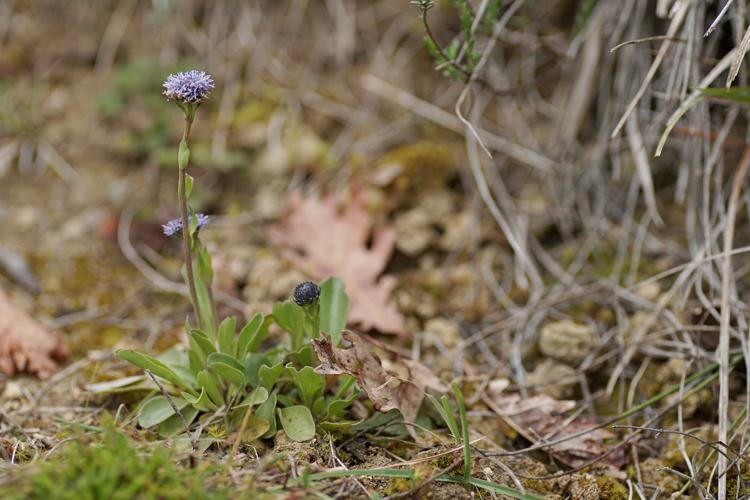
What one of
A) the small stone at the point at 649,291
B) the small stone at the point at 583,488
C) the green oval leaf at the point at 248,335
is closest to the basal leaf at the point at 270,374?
the green oval leaf at the point at 248,335

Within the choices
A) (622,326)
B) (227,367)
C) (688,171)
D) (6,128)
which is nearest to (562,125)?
(688,171)

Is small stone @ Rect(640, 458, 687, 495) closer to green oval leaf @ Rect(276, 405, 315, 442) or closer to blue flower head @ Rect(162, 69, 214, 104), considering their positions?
green oval leaf @ Rect(276, 405, 315, 442)

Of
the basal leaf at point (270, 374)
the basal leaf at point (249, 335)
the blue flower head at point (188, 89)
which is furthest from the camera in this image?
the basal leaf at point (249, 335)

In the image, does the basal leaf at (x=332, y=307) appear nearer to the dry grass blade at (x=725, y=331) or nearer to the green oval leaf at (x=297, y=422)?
the green oval leaf at (x=297, y=422)

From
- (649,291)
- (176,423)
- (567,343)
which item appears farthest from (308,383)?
(649,291)

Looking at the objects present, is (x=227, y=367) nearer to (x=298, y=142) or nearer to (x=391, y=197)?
(x=391, y=197)

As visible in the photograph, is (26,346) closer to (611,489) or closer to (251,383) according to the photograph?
(251,383)
